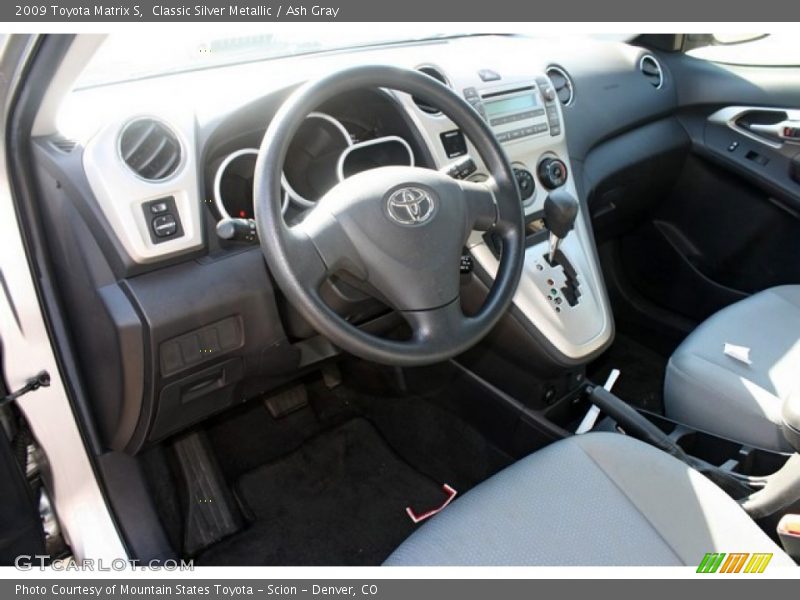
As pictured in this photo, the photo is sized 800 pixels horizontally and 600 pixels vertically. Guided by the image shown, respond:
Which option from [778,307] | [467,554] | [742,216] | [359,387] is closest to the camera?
[467,554]

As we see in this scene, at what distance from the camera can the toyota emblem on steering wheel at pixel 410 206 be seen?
1049 mm

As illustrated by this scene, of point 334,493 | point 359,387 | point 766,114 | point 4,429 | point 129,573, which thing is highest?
point 766,114

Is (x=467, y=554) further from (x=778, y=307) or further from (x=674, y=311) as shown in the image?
(x=674, y=311)

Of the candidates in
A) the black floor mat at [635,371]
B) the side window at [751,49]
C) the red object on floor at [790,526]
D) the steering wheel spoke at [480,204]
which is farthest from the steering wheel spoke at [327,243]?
the side window at [751,49]

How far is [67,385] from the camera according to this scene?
1.30m

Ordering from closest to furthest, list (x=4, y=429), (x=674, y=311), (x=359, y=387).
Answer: (x=4, y=429)
(x=359, y=387)
(x=674, y=311)

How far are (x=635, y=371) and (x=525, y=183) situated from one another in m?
0.98

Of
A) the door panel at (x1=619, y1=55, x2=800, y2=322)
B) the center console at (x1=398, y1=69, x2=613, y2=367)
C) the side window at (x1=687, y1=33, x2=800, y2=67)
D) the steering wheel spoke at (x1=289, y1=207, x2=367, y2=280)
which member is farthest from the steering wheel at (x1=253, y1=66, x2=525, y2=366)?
the side window at (x1=687, y1=33, x2=800, y2=67)

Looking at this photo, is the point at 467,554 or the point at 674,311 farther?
the point at 674,311

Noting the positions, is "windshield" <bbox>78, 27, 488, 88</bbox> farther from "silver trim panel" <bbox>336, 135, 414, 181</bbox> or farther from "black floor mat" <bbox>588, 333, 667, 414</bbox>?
"black floor mat" <bbox>588, 333, 667, 414</bbox>

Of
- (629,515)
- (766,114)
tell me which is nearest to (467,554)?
(629,515)

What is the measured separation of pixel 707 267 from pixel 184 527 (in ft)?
6.15

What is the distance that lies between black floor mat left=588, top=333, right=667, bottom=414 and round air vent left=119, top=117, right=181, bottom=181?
5.25 feet

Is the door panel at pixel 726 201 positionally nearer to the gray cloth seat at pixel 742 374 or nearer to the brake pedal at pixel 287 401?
the gray cloth seat at pixel 742 374
